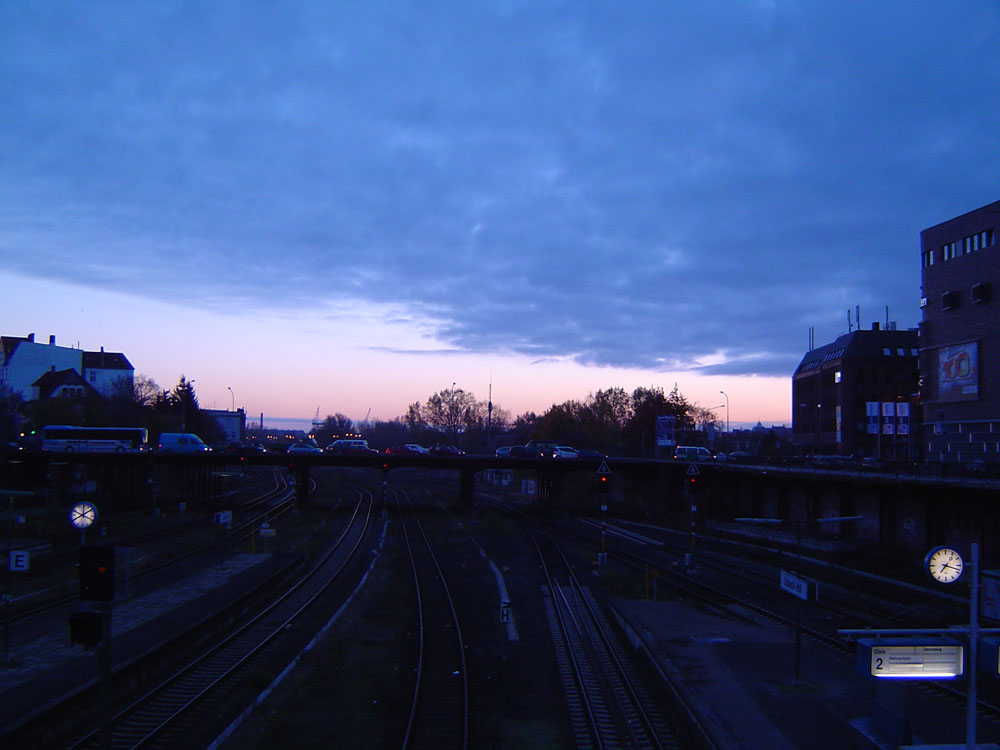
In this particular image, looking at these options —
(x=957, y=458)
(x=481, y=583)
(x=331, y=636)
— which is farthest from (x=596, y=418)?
(x=331, y=636)

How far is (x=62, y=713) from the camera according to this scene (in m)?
11.8

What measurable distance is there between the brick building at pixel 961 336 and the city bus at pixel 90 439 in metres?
60.6

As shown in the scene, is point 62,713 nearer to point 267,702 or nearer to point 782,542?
point 267,702

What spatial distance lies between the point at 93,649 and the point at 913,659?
15.9 m

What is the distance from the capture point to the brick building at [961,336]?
4516 cm

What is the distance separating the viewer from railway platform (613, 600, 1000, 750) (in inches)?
428

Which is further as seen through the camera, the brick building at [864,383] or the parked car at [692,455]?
the brick building at [864,383]

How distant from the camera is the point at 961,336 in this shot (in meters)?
48.0

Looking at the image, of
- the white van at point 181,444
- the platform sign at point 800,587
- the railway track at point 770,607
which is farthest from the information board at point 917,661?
the white van at point 181,444

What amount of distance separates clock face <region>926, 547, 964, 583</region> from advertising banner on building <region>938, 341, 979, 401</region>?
43841 mm

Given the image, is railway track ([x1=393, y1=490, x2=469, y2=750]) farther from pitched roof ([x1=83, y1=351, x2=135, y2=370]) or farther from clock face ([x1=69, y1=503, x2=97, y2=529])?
pitched roof ([x1=83, y1=351, x2=135, y2=370])

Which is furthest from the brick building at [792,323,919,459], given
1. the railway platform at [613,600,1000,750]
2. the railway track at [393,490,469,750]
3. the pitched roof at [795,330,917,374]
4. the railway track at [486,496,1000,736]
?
the railway platform at [613,600,1000,750]

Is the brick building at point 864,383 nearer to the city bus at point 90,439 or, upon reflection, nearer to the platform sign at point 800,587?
the city bus at point 90,439

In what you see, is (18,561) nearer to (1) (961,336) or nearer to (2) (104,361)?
(1) (961,336)
